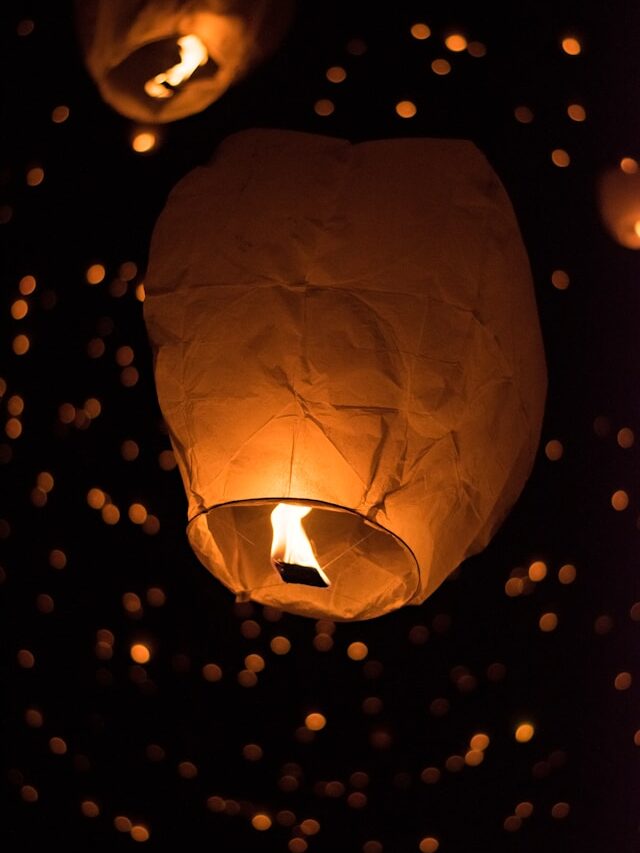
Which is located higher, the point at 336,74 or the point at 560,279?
the point at 336,74

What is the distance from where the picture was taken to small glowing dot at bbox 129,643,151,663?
89 cm

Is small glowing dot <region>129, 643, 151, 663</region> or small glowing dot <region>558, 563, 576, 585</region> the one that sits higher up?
small glowing dot <region>558, 563, 576, 585</region>

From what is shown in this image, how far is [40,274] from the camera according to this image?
35.0 inches

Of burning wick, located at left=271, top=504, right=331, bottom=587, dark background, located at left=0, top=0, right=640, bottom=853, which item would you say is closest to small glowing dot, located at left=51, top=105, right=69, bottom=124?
dark background, located at left=0, top=0, right=640, bottom=853

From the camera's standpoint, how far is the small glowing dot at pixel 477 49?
2.98 ft

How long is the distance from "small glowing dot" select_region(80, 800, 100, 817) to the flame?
0.59 meters

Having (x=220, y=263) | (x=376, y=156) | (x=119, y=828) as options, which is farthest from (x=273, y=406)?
(x=119, y=828)

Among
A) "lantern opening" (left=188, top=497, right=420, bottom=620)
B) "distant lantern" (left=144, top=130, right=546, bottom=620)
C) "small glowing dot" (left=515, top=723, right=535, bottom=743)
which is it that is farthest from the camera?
"small glowing dot" (left=515, top=723, right=535, bottom=743)

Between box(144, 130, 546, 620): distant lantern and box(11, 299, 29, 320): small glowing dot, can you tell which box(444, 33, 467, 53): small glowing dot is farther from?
box(11, 299, 29, 320): small glowing dot

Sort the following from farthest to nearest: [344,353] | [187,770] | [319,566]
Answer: [187,770] < [319,566] < [344,353]

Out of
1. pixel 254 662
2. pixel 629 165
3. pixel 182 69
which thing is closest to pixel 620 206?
pixel 629 165

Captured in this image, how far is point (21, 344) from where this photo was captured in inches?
35.3

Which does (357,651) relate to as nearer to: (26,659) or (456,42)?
(26,659)

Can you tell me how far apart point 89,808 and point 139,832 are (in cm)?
5
